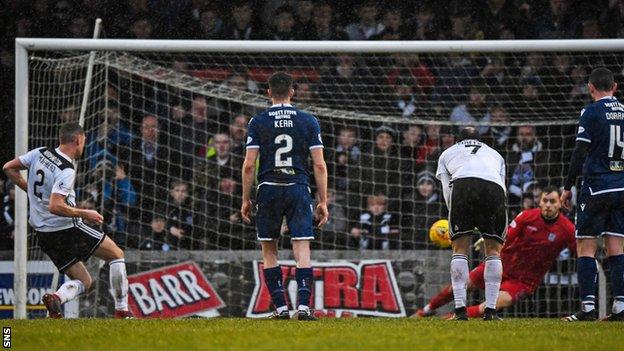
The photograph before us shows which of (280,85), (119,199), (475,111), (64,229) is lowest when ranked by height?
(64,229)

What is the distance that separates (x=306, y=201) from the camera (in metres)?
10.5

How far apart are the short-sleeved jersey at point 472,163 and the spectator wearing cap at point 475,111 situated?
457cm

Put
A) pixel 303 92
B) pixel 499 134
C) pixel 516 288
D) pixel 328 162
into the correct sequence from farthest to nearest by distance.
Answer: pixel 303 92 < pixel 328 162 < pixel 499 134 < pixel 516 288

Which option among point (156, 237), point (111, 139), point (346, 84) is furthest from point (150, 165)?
point (346, 84)

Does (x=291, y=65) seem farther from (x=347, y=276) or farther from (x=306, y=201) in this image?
(x=306, y=201)

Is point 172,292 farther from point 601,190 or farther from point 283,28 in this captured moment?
point 601,190

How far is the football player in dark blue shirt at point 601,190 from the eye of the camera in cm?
1073

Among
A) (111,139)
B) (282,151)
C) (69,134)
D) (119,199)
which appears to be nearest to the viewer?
(282,151)

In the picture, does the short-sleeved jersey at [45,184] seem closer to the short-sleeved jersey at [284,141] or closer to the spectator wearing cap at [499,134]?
the short-sleeved jersey at [284,141]

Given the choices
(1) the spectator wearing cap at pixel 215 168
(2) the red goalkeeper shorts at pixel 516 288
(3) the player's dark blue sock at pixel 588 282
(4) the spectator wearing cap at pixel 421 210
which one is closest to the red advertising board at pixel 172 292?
(1) the spectator wearing cap at pixel 215 168

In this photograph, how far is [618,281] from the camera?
35.2 ft

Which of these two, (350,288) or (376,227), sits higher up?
(376,227)

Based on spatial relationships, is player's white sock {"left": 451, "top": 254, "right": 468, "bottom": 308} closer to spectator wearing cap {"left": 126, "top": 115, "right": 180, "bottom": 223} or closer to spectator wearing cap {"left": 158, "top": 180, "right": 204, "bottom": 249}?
spectator wearing cap {"left": 158, "top": 180, "right": 204, "bottom": 249}

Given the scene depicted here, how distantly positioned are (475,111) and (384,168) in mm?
1682
